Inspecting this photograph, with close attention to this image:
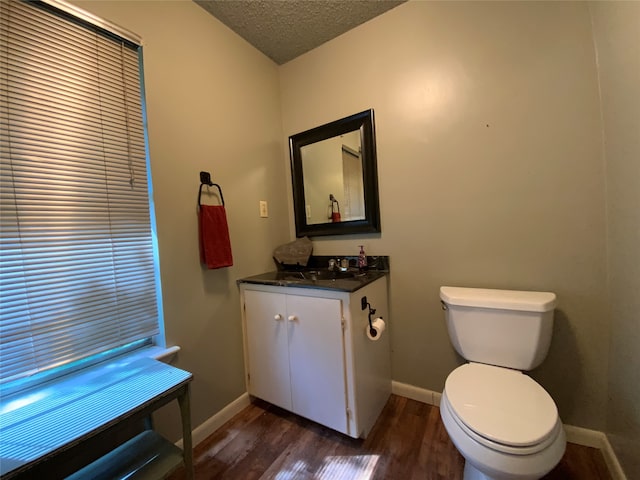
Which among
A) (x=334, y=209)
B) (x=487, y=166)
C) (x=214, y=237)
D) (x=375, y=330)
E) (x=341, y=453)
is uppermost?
(x=487, y=166)

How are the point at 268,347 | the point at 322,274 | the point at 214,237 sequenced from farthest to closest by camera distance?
1. the point at 322,274
2. the point at 268,347
3. the point at 214,237

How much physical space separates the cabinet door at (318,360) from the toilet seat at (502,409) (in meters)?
0.51

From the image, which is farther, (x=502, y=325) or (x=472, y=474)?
(x=502, y=325)

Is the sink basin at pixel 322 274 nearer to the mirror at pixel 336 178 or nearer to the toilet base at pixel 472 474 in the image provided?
the mirror at pixel 336 178

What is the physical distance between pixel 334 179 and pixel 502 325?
50.4 inches

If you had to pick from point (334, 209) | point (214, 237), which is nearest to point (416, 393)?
point (334, 209)

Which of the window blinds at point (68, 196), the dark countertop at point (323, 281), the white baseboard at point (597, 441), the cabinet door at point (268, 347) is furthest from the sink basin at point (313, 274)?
the white baseboard at point (597, 441)

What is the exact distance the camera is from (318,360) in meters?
1.32

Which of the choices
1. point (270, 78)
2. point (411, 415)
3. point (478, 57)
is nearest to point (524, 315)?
point (411, 415)

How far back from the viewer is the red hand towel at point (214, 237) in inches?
53.5

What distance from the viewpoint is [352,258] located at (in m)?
1.74

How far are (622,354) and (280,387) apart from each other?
1.60 m

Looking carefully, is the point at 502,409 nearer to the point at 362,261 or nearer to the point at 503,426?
the point at 503,426

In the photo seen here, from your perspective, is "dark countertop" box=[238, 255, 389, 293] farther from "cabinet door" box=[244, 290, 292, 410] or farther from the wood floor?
the wood floor
